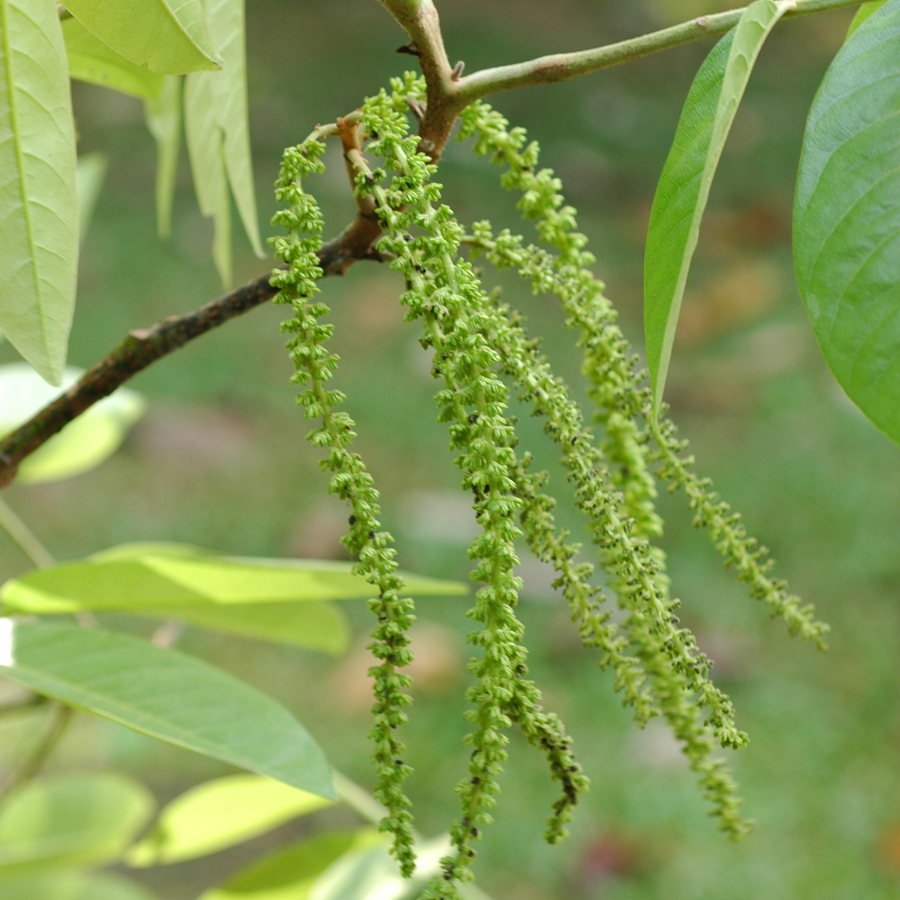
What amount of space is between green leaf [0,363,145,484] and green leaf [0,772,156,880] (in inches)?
8.4

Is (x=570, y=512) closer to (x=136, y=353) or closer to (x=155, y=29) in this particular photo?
(x=136, y=353)

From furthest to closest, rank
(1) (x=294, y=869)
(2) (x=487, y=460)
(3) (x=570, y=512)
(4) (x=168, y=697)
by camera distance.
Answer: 1. (3) (x=570, y=512)
2. (1) (x=294, y=869)
3. (4) (x=168, y=697)
4. (2) (x=487, y=460)

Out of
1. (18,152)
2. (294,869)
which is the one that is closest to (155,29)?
(18,152)

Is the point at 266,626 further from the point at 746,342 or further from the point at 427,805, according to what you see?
the point at 746,342

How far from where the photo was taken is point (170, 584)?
0.47 m

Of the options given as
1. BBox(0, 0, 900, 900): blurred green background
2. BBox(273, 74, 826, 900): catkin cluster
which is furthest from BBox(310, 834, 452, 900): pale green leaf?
BBox(0, 0, 900, 900): blurred green background

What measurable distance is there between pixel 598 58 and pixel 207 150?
213 mm

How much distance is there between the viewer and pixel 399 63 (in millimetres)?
3791

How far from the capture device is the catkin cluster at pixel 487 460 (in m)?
0.28

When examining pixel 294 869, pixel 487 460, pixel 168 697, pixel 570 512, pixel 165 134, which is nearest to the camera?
pixel 487 460

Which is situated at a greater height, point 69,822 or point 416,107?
point 416,107

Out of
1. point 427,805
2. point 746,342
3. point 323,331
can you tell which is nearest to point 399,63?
point 746,342

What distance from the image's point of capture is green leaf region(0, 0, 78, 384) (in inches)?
11.7

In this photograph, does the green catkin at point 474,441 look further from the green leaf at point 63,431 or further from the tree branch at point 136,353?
the green leaf at point 63,431
